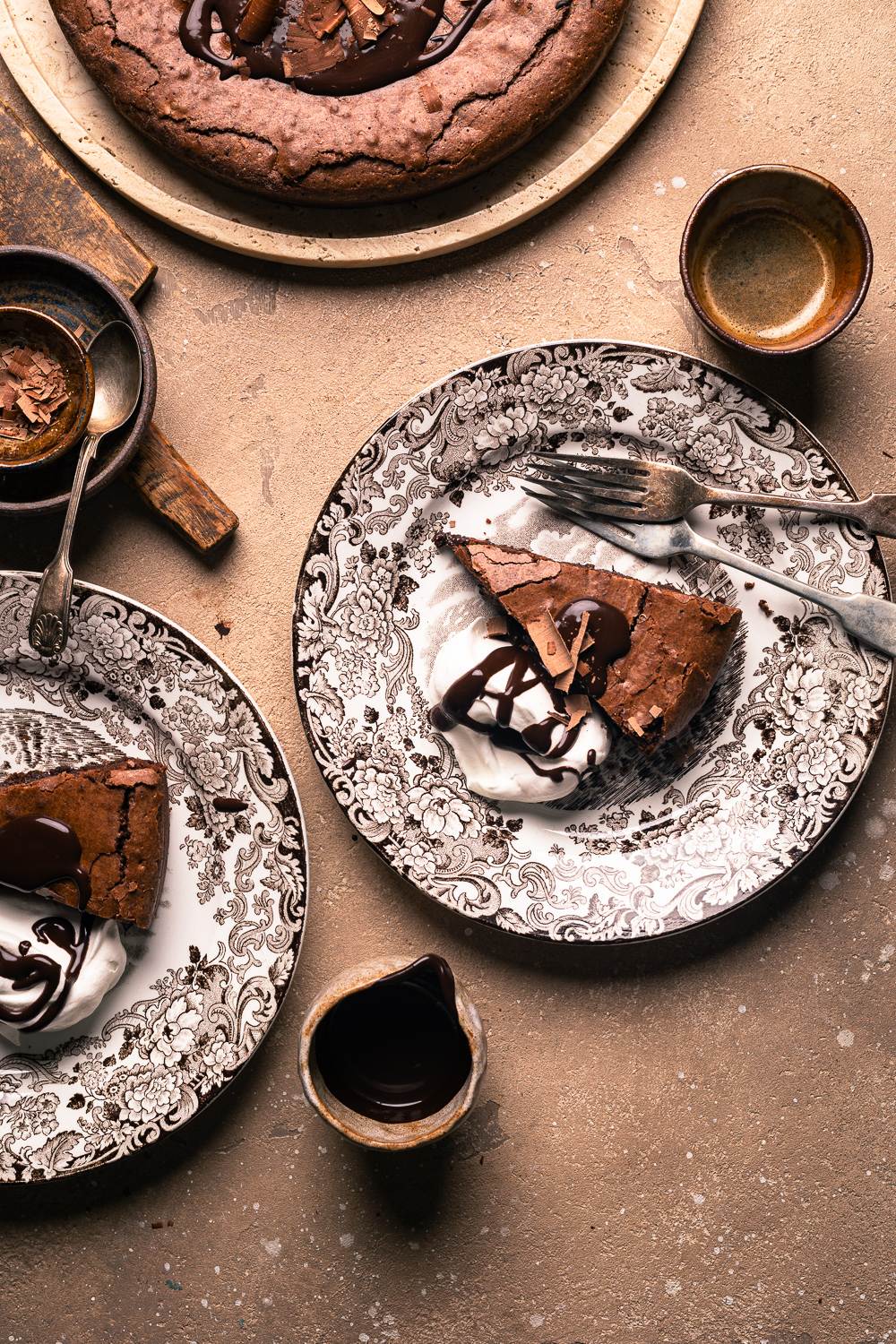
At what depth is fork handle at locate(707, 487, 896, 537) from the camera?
6.73ft

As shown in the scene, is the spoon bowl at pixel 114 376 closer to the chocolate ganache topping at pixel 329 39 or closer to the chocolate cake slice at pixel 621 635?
the chocolate ganache topping at pixel 329 39

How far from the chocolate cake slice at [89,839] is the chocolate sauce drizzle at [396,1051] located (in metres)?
0.50

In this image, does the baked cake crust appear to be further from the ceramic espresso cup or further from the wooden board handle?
the ceramic espresso cup

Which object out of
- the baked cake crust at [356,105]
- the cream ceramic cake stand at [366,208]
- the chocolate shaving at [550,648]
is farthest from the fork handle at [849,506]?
the baked cake crust at [356,105]

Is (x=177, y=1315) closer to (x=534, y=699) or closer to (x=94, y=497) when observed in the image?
(x=534, y=699)

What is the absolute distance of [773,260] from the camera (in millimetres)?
2178

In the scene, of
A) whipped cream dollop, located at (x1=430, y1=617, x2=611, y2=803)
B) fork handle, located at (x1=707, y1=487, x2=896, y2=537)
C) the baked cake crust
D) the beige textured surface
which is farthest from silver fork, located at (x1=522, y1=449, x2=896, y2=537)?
the baked cake crust

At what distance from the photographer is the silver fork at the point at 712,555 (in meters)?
2.06

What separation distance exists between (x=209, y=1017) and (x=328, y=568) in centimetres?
104

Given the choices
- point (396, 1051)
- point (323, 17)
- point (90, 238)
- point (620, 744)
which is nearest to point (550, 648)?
point (620, 744)

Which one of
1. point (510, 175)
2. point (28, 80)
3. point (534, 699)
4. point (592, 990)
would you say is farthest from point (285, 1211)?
point (28, 80)

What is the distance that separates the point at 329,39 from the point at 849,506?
157 centimetres

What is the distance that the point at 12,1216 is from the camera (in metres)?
2.21

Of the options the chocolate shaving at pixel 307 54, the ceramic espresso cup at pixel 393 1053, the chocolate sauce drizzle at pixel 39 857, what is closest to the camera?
the ceramic espresso cup at pixel 393 1053
